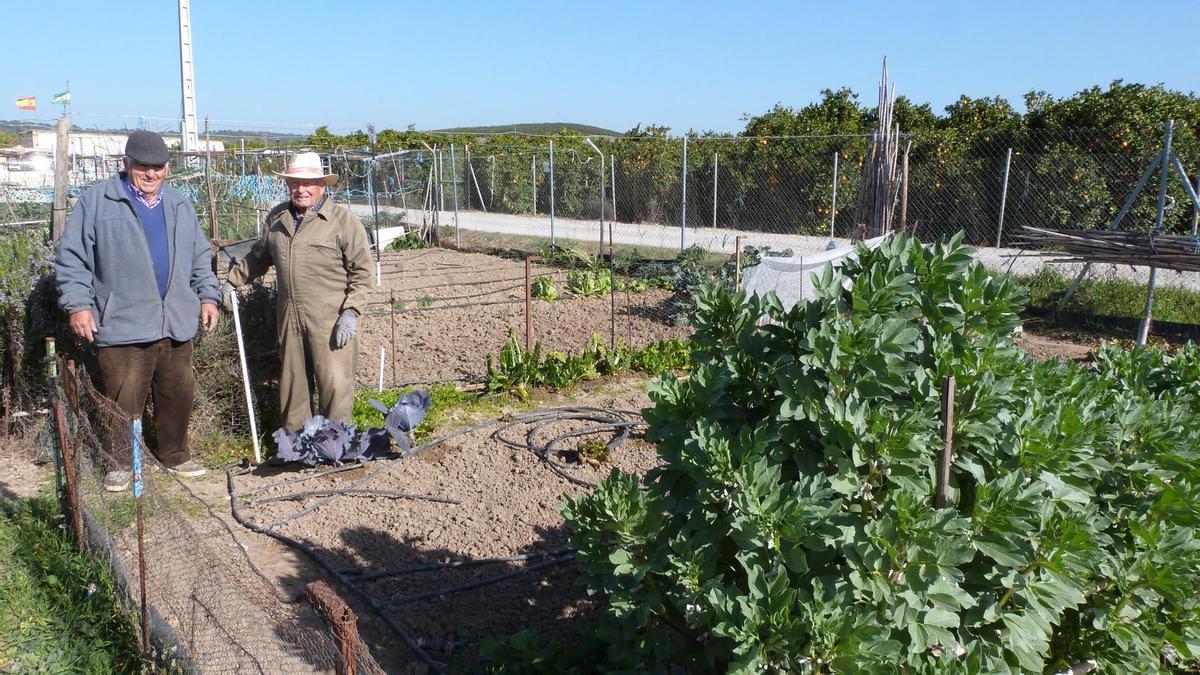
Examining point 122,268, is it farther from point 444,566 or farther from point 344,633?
point 344,633

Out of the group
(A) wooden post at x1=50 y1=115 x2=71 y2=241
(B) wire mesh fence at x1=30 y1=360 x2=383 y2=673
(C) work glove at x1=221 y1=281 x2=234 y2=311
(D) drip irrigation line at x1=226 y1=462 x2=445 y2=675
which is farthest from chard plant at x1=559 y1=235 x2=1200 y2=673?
(A) wooden post at x1=50 y1=115 x2=71 y2=241

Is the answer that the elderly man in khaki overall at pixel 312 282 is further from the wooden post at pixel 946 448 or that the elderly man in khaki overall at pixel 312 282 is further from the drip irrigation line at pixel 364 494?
the wooden post at pixel 946 448

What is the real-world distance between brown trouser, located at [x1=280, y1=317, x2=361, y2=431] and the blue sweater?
2.49 ft

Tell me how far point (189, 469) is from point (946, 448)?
4.35m

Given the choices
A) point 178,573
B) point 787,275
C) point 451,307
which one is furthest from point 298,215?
point 787,275

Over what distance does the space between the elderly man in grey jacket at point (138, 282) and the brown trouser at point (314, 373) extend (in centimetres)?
50

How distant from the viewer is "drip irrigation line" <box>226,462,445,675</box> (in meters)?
3.39

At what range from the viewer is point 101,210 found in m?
4.56

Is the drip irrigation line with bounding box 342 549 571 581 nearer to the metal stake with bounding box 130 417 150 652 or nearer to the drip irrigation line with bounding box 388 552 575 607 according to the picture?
the drip irrigation line with bounding box 388 552 575 607

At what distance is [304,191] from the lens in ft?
16.9

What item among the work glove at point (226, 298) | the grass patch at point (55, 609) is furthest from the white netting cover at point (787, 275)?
the grass patch at point (55, 609)

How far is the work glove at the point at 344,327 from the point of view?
5281 millimetres

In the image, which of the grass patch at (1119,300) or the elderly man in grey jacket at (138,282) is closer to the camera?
the elderly man in grey jacket at (138,282)

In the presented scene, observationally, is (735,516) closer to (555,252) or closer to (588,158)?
(555,252)
